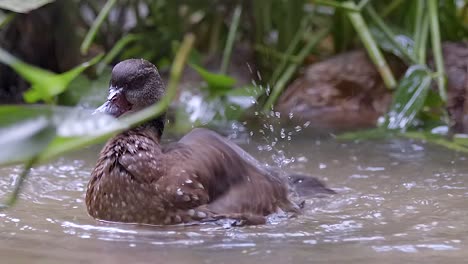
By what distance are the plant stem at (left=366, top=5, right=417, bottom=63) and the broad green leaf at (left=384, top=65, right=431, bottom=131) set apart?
292 millimetres

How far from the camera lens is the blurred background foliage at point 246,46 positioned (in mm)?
4559

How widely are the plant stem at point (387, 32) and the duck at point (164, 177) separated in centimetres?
187

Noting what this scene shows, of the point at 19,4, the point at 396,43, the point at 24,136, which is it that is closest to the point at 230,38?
the point at 396,43

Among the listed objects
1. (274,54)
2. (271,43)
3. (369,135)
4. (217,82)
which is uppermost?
(271,43)

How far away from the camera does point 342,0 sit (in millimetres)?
5129

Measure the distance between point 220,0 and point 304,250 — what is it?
3.77 meters

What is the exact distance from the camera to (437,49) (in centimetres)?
461

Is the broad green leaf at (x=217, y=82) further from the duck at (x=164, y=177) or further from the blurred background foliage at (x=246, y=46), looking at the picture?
the duck at (x=164, y=177)

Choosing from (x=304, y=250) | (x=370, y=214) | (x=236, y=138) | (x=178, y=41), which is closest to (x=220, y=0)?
(x=178, y=41)

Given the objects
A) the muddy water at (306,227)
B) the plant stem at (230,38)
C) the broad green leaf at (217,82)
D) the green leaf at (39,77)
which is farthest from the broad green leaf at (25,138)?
the plant stem at (230,38)

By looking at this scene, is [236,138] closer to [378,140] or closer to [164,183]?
[378,140]

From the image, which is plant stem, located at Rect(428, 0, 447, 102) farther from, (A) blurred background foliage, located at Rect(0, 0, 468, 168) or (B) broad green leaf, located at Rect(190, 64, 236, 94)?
(B) broad green leaf, located at Rect(190, 64, 236, 94)

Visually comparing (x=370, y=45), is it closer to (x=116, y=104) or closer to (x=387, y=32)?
(x=387, y=32)

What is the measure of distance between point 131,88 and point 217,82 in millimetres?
1493
